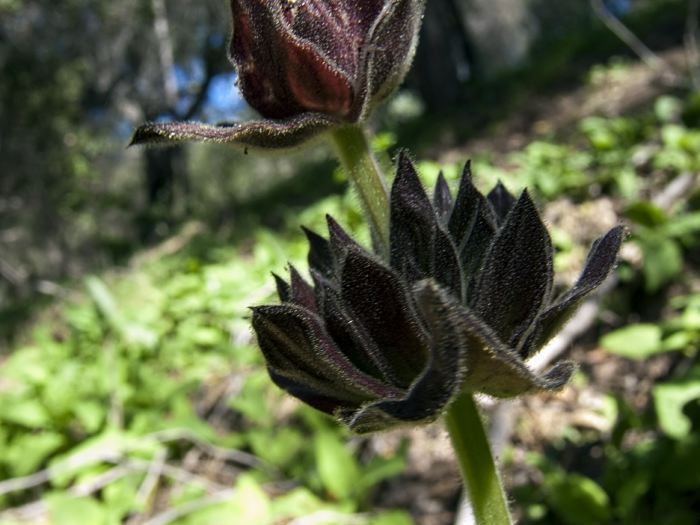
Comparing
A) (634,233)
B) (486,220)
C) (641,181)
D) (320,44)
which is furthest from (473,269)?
(641,181)

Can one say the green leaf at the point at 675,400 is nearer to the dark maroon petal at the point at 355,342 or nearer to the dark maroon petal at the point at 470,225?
the dark maroon petal at the point at 470,225

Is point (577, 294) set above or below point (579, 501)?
above

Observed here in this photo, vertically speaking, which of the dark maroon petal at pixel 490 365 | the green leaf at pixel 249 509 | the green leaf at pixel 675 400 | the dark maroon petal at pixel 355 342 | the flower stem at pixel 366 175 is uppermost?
the flower stem at pixel 366 175

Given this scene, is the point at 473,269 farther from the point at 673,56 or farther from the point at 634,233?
the point at 673,56

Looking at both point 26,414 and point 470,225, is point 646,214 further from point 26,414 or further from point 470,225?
point 26,414

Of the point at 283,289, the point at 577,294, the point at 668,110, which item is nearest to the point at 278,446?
the point at 283,289

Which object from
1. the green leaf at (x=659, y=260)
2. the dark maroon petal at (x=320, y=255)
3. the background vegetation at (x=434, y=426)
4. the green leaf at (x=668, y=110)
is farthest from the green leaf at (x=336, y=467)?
the green leaf at (x=668, y=110)
